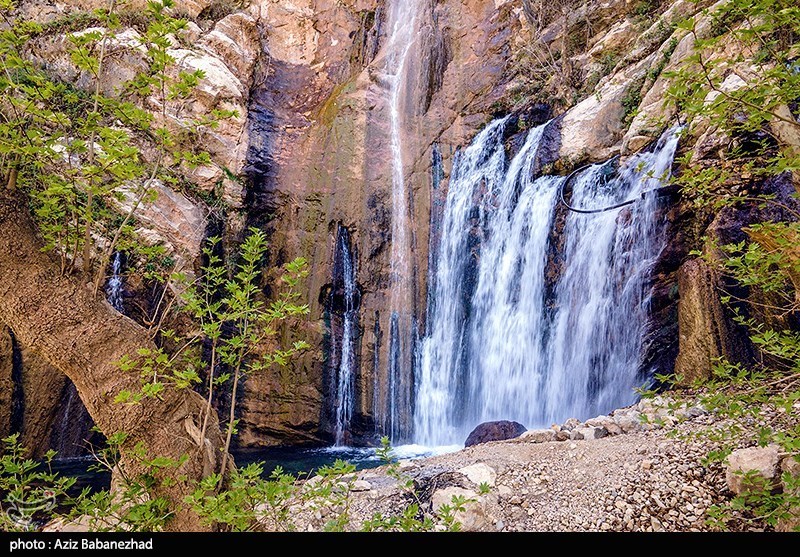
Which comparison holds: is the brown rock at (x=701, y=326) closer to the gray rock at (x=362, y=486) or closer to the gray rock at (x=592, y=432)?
the gray rock at (x=592, y=432)

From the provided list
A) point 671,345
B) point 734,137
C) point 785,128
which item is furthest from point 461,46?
point 785,128

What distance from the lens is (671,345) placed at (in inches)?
296

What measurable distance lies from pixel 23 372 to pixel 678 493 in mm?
12502

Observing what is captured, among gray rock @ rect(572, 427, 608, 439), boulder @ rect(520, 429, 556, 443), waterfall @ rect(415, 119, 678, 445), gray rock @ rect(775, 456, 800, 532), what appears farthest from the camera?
waterfall @ rect(415, 119, 678, 445)

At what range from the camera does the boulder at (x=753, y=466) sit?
3312 millimetres

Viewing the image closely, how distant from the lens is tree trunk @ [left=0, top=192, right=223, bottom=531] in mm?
2395

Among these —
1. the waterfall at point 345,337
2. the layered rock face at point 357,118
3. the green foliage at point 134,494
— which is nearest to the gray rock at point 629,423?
the green foliage at point 134,494

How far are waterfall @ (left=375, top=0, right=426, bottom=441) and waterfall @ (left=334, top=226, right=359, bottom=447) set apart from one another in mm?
906

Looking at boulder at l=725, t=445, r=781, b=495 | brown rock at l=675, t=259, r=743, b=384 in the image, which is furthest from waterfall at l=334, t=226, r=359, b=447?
boulder at l=725, t=445, r=781, b=495

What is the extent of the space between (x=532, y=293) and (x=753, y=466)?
7.06m

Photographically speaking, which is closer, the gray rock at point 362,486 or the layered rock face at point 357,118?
the gray rock at point 362,486

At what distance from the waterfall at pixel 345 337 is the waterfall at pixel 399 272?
35.7 inches

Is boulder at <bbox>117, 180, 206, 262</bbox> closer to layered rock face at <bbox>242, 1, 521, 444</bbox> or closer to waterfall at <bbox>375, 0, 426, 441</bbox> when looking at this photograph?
layered rock face at <bbox>242, 1, 521, 444</bbox>
